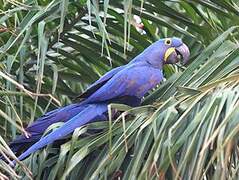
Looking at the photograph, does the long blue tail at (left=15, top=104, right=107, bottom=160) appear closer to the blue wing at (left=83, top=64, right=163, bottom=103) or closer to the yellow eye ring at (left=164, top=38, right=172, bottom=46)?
the blue wing at (left=83, top=64, right=163, bottom=103)

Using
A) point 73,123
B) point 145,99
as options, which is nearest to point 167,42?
point 145,99

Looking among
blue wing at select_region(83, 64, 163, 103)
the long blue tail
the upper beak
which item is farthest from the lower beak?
the long blue tail

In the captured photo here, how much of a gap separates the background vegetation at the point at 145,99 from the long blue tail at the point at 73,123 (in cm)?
2

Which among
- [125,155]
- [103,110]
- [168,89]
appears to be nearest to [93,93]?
[103,110]

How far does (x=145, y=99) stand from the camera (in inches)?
62.7

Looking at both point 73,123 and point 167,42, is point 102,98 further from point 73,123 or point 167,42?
point 167,42

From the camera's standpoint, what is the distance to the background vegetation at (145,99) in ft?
3.92

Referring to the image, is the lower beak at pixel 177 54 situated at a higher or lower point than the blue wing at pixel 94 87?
lower

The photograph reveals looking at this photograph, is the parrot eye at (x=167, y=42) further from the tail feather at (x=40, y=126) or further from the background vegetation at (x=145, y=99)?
the tail feather at (x=40, y=126)

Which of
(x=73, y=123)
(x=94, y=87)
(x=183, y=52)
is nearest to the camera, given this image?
(x=73, y=123)

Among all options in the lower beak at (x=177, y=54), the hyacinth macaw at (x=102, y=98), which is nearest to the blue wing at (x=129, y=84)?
the hyacinth macaw at (x=102, y=98)

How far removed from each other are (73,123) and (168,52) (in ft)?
1.35

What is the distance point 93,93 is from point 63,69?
17.3 inches

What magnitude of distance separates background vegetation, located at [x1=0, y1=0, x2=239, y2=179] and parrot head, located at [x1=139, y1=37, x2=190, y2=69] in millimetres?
69
